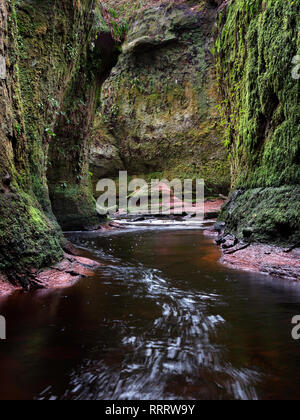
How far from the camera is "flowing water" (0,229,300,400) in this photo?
1.32 meters

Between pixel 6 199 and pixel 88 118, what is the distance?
7.25 metres

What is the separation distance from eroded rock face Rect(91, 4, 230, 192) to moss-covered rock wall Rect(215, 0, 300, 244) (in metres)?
11.9

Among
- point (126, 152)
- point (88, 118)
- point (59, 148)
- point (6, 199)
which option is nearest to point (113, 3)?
point (126, 152)

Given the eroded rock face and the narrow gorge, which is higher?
the eroded rock face

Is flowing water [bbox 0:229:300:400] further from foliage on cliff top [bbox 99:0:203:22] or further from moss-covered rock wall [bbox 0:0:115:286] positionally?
foliage on cliff top [bbox 99:0:203:22]

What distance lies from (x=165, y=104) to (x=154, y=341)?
21381 mm

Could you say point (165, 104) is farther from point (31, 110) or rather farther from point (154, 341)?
point (154, 341)

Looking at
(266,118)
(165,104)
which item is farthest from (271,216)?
(165,104)

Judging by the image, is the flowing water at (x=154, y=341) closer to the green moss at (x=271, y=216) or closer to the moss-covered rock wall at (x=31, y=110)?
the moss-covered rock wall at (x=31, y=110)

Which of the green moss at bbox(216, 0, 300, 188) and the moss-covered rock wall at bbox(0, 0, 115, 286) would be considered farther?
the green moss at bbox(216, 0, 300, 188)

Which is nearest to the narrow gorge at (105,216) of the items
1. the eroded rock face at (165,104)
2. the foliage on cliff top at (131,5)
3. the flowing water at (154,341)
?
the flowing water at (154,341)

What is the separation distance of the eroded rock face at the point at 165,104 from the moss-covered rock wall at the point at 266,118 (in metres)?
11.9

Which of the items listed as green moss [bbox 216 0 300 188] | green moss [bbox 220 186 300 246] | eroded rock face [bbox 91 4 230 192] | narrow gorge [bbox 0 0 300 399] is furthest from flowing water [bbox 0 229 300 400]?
eroded rock face [bbox 91 4 230 192]
